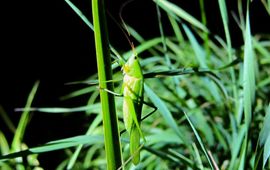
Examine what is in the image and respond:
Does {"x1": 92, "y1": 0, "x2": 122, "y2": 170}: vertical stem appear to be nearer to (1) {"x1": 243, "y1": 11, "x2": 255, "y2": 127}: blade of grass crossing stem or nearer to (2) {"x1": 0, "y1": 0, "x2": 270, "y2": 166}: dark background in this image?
(1) {"x1": 243, "y1": 11, "x2": 255, "y2": 127}: blade of grass crossing stem

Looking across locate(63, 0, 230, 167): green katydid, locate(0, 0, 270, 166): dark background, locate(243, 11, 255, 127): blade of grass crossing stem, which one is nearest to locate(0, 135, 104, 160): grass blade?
locate(63, 0, 230, 167): green katydid

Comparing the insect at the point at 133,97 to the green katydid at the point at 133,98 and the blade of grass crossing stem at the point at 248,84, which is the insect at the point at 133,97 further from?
the blade of grass crossing stem at the point at 248,84

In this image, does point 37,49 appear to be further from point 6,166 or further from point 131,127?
point 131,127

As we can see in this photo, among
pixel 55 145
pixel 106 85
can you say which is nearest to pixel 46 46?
pixel 55 145

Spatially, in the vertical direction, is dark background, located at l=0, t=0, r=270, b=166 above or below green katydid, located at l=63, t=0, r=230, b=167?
above

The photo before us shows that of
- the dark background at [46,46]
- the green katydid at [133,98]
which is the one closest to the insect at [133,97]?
the green katydid at [133,98]

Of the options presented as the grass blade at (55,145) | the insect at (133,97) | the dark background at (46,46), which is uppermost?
the dark background at (46,46)

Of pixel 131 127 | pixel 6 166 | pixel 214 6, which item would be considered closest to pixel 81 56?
pixel 214 6

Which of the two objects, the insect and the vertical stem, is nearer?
the vertical stem

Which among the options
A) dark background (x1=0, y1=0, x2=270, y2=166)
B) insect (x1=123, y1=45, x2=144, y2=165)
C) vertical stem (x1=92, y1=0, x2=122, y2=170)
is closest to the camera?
vertical stem (x1=92, y1=0, x2=122, y2=170)
